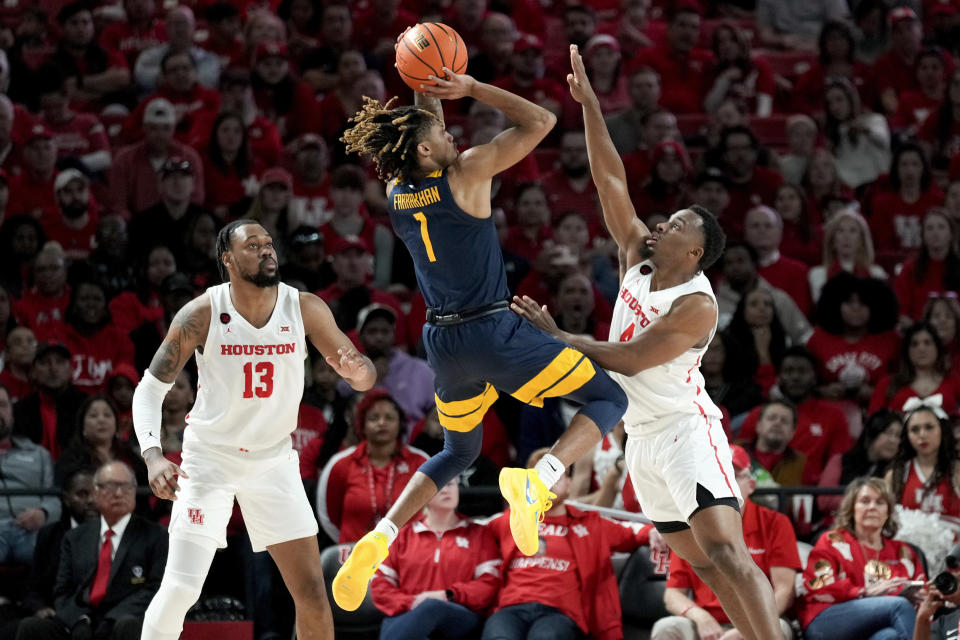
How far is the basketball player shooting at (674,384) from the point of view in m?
6.21

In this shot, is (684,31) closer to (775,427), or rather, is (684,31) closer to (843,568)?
(775,427)

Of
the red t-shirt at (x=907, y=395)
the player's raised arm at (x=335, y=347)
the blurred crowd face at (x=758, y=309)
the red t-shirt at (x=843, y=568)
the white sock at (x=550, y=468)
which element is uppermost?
the player's raised arm at (x=335, y=347)

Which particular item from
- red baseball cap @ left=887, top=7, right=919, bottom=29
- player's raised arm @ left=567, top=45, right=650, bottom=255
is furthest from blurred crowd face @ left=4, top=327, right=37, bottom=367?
red baseball cap @ left=887, top=7, right=919, bottom=29

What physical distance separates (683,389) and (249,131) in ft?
22.1

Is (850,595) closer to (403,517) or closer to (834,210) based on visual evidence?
(403,517)

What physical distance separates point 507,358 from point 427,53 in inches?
54.2

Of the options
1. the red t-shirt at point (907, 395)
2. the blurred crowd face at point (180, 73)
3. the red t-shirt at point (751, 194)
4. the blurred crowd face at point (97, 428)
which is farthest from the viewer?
the blurred crowd face at point (180, 73)

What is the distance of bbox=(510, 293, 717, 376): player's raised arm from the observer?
6348mm

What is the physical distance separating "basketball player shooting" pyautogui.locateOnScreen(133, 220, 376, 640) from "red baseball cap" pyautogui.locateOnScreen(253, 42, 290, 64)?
20.7ft

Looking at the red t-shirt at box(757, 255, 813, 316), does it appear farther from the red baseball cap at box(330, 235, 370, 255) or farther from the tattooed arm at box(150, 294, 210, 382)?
the tattooed arm at box(150, 294, 210, 382)

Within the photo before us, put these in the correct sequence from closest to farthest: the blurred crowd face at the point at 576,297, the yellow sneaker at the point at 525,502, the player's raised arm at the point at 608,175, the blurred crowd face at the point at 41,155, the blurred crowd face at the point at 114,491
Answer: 1. the yellow sneaker at the point at 525,502
2. the player's raised arm at the point at 608,175
3. the blurred crowd face at the point at 114,491
4. the blurred crowd face at the point at 576,297
5. the blurred crowd face at the point at 41,155

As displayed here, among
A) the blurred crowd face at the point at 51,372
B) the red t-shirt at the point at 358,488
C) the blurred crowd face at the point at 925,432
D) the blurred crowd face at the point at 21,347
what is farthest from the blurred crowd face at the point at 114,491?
the blurred crowd face at the point at 925,432

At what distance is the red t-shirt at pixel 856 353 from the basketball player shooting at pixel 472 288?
4.39 metres

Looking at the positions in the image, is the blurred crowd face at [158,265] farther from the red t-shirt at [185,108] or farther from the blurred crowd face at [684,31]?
the blurred crowd face at [684,31]
